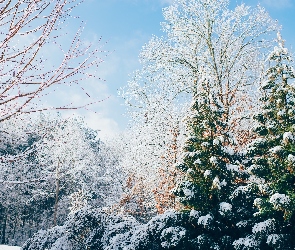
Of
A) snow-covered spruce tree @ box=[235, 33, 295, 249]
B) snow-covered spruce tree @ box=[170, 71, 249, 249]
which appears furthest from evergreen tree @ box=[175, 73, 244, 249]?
snow-covered spruce tree @ box=[235, 33, 295, 249]

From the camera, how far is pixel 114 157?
40.0 metres

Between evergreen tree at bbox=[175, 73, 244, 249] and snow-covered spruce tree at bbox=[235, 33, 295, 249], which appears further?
evergreen tree at bbox=[175, 73, 244, 249]

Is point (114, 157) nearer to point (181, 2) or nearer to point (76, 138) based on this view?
point (76, 138)

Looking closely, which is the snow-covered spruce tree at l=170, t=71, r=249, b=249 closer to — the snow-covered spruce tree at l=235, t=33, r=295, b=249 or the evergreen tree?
the evergreen tree

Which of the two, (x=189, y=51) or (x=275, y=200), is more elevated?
(x=189, y=51)

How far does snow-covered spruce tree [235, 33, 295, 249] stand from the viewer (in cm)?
903

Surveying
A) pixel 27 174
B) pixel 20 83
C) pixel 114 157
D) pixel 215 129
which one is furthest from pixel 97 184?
pixel 20 83

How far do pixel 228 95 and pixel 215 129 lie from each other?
3772 millimetres

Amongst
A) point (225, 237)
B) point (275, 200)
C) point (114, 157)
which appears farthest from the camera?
point (114, 157)

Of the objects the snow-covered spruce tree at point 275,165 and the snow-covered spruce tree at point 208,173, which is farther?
the snow-covered spruce tree at point 208,173

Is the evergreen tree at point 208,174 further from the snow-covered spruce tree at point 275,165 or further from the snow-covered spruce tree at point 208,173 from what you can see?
the snow-covered spruce tree at point 275,165

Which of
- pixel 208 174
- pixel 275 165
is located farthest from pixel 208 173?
pixel 275 165

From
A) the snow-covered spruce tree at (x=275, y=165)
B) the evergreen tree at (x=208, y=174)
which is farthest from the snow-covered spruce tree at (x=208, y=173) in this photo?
the snow-covered spruce tree at (x=275, y=165)

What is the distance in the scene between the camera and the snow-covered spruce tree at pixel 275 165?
9.03 m
